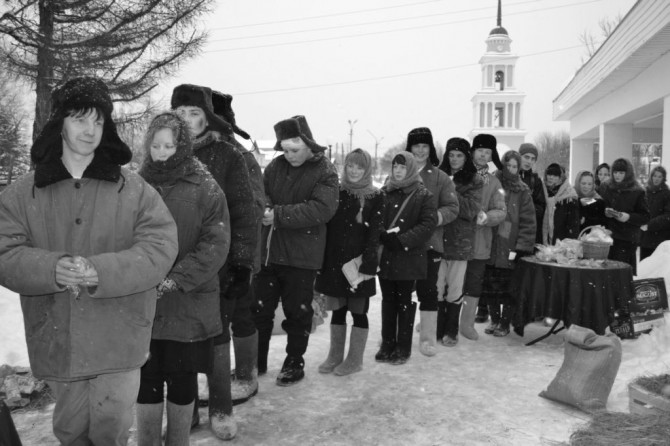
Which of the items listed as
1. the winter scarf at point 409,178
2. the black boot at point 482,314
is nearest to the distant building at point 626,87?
the black boot at point 482,314

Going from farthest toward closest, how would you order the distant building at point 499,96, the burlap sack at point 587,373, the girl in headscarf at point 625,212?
the distant building at point 499,96 < the girl in headscarf at point 625,212 < the burlap sack at point 587,373

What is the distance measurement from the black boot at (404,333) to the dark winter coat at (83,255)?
9.70 feet

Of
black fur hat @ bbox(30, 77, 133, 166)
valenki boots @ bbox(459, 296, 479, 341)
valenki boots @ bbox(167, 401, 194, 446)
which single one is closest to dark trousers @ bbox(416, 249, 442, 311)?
valenki boots @ bbox(459, 296, 479, 341)

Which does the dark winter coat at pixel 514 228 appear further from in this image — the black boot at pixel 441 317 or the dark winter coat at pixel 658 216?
A: the dark winter coat at pixel 658 216

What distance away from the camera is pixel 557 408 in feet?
12.6

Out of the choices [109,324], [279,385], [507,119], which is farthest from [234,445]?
[507,119]

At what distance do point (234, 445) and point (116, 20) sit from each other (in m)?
7.31

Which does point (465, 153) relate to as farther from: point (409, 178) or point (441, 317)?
point (441, 317)

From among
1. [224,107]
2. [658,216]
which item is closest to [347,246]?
[224,107]

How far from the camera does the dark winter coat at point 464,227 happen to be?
17.9ft

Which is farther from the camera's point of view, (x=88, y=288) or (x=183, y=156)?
(x=183, y=156)

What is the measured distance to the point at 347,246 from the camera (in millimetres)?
4504

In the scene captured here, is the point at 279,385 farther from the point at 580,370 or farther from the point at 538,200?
the point at 538,200

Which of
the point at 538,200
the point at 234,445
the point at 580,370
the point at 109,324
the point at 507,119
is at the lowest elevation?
the point at 234,445
